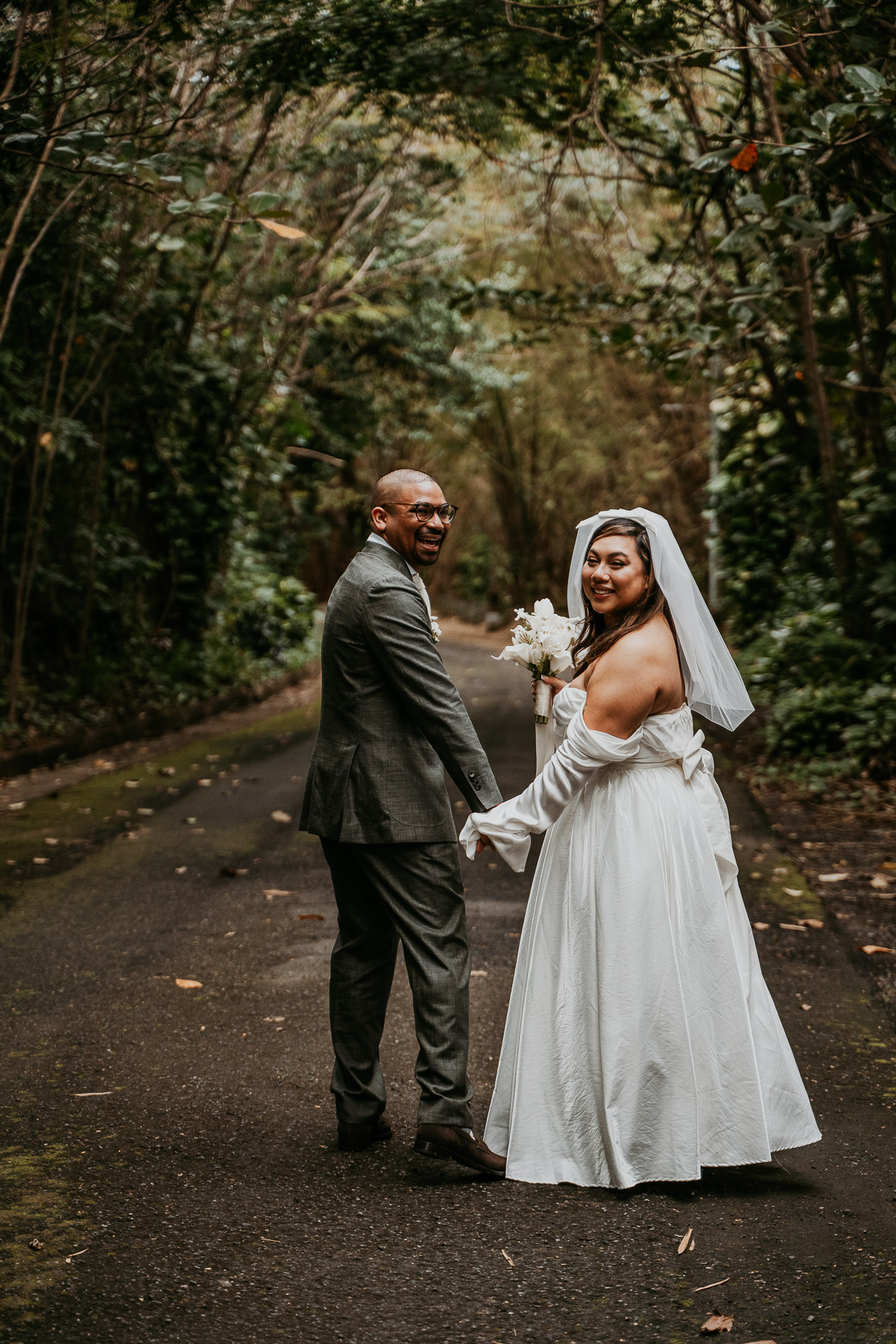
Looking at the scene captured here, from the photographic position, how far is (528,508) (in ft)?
114

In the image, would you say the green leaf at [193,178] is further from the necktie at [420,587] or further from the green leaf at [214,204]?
the necktie at [420,587]

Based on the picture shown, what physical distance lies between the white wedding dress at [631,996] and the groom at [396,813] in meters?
0.18

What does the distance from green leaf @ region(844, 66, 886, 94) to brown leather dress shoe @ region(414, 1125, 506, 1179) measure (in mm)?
5157

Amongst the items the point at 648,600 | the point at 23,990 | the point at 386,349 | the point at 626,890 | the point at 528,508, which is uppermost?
the point at 386,349

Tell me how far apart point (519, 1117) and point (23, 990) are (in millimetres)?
2791

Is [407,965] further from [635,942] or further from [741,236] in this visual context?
[741,236]

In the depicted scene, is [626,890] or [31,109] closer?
[626,890]

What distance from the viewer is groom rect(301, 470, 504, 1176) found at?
3732mm

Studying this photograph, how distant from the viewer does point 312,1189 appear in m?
3.66

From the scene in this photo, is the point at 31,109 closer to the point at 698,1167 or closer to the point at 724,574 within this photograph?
the point at 698,1167

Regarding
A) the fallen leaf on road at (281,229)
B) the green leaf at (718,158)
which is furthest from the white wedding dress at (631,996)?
the green leaf at (718,158)

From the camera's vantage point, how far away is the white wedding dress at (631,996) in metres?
3.62

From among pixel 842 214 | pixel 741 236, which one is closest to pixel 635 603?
pixel 741 236

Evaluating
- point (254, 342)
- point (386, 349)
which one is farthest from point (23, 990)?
point (386, 349)
